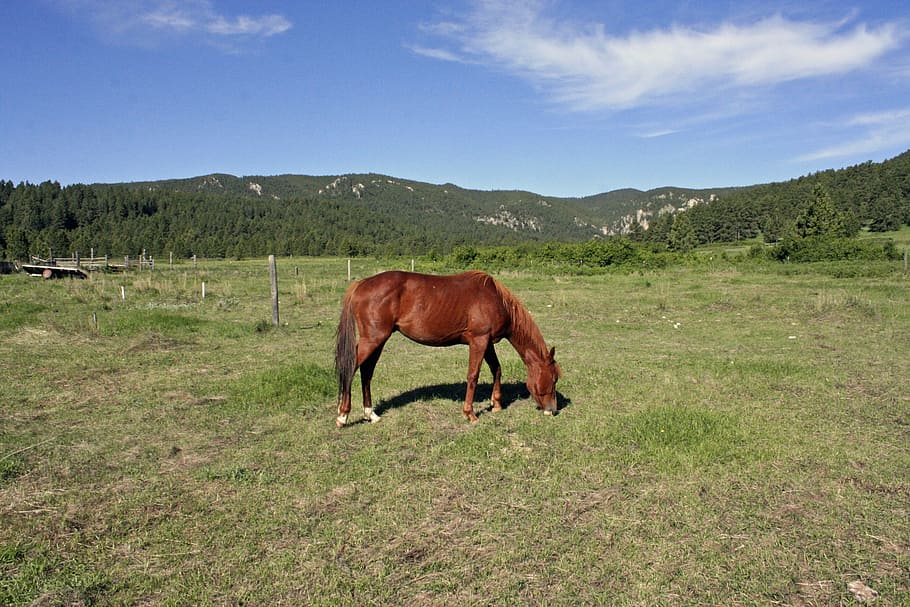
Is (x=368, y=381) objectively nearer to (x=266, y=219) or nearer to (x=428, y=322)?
(x=428, y=322)

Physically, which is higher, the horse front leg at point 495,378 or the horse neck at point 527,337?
the horse neck at point 527,337

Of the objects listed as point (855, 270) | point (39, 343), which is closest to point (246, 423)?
point (39, 343)

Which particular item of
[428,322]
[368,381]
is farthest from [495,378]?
[368,381]

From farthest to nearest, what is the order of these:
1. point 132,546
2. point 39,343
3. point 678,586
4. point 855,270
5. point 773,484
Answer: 1. point 855,270
2. point 39,343
3. point 773,484
4. point 132,546
5. point 678,586

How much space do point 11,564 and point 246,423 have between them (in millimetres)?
3200

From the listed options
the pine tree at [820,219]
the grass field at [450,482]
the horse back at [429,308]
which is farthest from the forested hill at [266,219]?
the horse back at [429,308]

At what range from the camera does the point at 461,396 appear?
8070 millimetres

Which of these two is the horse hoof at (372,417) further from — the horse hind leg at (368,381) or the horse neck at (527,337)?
the horse neck at (527,337)

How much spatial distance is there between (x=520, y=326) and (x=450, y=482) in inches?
107

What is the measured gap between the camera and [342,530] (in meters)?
4.17

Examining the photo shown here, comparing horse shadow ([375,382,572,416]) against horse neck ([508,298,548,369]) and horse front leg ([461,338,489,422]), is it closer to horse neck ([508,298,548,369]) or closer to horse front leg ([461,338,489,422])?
horse front leg ([461,338,489,422])

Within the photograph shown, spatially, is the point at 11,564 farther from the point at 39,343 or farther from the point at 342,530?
the point at 39,343

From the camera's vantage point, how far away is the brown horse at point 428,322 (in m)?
6.70

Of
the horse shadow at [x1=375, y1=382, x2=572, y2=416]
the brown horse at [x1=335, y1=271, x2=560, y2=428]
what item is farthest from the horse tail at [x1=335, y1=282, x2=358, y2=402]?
the horse shadow at [x1=375, y1=382, x2=572, y2=416]
